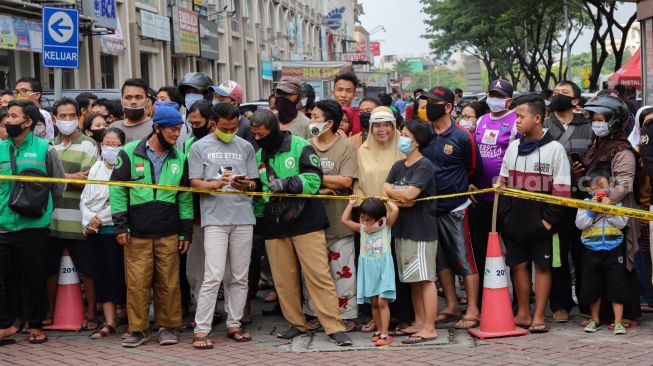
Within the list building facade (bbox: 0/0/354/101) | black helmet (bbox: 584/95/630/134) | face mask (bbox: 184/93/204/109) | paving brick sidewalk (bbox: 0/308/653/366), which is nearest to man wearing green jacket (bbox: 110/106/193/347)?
paving brick sidewalk (bbox: 0/308/653/366)

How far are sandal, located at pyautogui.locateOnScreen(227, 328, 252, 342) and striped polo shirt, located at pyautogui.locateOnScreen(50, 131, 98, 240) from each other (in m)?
1.59

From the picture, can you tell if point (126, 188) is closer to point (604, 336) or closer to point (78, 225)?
point (78, 225)

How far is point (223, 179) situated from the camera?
24.8ft

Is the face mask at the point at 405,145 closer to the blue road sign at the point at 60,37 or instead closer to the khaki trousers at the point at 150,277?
the khaki trousers at the point at 150,277

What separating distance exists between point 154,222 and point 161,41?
27.0 meters

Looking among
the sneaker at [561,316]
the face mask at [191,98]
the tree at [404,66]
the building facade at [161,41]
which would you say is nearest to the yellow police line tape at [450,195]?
the sneaker at [561,316]

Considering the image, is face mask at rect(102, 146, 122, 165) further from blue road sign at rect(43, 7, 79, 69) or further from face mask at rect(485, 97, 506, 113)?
blue road sign at rect(43, 7, 79, 69)

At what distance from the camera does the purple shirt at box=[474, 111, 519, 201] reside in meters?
8.77

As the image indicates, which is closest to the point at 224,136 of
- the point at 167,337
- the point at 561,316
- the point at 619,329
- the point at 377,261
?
the point at 377,261

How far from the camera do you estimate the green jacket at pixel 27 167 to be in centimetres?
775

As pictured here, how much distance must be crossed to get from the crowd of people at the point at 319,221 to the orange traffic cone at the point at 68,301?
8 centimetres

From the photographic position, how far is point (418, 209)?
25.5 ft

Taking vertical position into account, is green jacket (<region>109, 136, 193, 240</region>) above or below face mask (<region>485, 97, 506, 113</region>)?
below

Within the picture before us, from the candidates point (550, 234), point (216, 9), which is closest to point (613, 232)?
point (550, 234)
